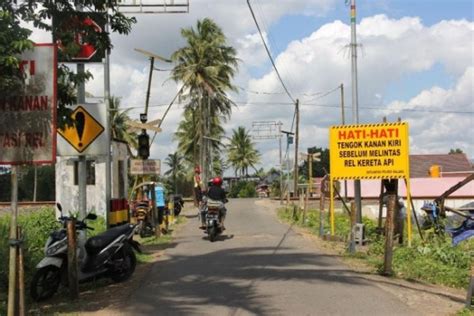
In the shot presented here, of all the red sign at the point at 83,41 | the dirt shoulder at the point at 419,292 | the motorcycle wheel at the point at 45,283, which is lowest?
the dirt shoulder at the point at 419,292

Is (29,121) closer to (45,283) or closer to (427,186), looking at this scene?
(45,283)

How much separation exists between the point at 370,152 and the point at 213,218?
4457mm

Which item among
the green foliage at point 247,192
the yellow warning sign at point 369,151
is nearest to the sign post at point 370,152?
the yellow warning sign at point 369,151

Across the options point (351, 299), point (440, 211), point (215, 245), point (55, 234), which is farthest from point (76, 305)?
point (440, 211)

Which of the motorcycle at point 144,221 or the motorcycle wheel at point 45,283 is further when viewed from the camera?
the motorcycle at point 144,221

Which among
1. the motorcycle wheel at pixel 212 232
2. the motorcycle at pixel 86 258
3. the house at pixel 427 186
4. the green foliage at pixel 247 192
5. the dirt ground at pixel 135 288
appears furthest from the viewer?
the green foliage at pixel 247 192

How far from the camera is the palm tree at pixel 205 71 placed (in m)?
46.5

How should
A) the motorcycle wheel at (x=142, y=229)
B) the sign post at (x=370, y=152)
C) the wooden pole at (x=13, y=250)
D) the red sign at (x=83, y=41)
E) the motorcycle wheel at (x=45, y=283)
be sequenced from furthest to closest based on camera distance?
the motorcycle wheel at (x=142, y=229)
the sign post at (x=370, y=152)
the motorcycle wheel at (x=45, y=283)
the red sign at (x=83, y=41)
the wooden pole at (x=13, y=250)

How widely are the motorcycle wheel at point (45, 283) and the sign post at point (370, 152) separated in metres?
8.08

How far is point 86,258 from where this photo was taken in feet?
31.9

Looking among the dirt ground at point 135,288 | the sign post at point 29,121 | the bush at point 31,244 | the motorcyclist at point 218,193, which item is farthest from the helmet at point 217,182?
the sign post at point 29,121

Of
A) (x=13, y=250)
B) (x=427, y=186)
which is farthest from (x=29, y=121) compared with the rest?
(x=427, y=186)

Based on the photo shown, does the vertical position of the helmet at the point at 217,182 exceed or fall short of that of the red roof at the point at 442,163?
it falls short

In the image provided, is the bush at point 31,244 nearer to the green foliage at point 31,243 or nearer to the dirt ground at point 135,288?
the green foliage at point 31,243
